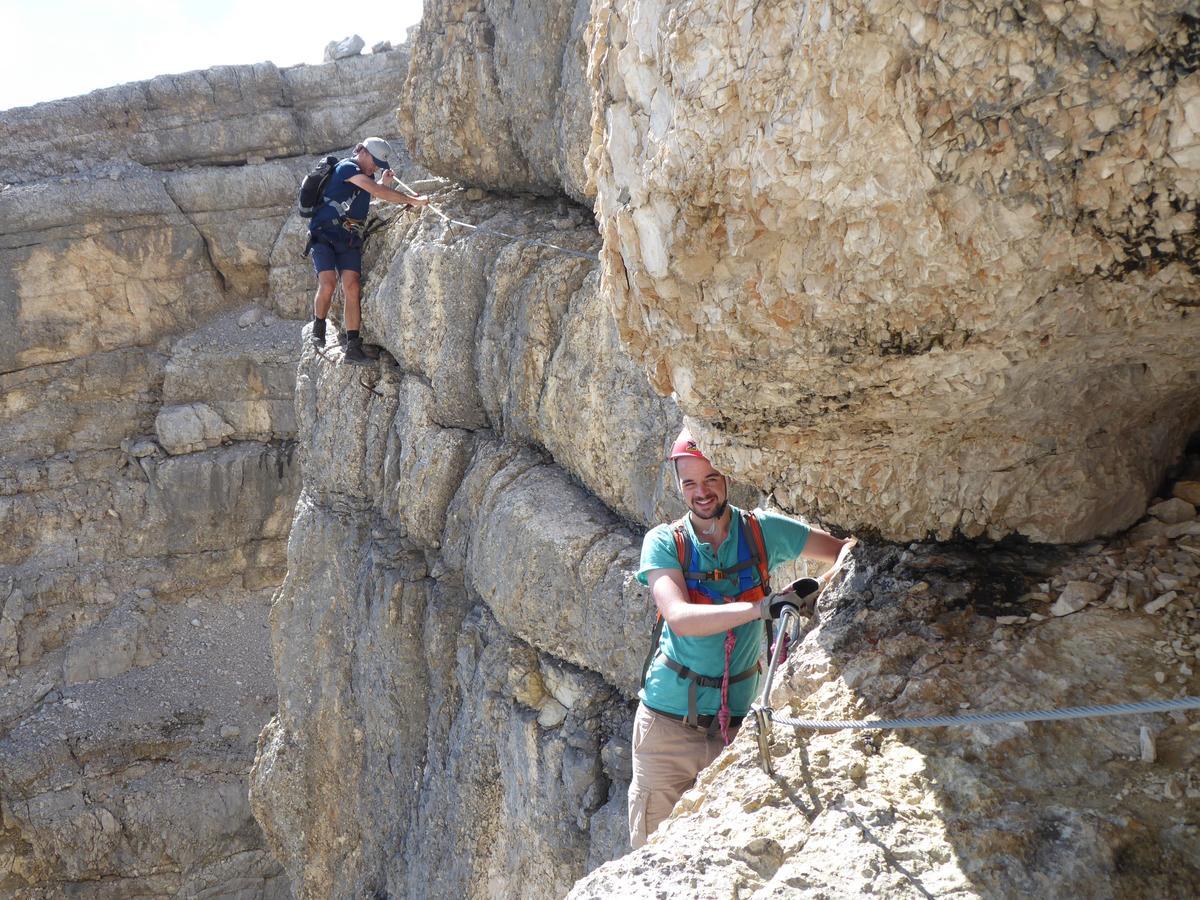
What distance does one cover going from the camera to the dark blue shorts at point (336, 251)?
11.9 meters

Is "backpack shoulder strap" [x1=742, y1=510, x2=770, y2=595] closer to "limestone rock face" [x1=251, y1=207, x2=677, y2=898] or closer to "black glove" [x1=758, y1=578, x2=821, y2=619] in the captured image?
"black glove" [x1=758, y1=578, x2=821, y2=619]

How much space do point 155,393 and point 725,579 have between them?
77.6 feet

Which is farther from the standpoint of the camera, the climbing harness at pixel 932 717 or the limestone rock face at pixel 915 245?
the climbing harness at pixel 932 717

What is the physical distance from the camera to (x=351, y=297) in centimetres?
1214

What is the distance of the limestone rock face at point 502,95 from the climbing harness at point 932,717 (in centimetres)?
592

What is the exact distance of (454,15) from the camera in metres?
10.7

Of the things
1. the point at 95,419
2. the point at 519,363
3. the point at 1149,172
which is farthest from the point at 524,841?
the point at 95,419

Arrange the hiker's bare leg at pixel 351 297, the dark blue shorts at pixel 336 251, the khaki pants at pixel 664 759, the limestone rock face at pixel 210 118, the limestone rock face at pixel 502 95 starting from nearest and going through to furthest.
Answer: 1. the khaki pants at pixel 664 759
2. the limestone rock face at pixel 502 95
3. the dark blue shorts at pixel 336 251
4. the hiker's bare leg at pixel 351 297
5. the limestone rock face at pixel 210 118

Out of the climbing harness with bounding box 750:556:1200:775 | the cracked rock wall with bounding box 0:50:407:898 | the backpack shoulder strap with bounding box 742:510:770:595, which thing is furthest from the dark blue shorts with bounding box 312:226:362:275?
the cracked rock wall with bounding box 0:50:407:898

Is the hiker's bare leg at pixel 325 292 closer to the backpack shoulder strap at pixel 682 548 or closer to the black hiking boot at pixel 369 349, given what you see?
the black hiking boot at pixel 369 349

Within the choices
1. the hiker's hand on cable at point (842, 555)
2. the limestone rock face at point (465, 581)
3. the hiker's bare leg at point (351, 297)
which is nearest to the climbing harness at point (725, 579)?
the hiker's hand on cable at point (842, 555)

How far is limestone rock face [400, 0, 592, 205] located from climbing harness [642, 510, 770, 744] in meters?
4.89

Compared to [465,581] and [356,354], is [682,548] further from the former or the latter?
[356,354]

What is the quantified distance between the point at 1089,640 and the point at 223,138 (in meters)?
25.8
